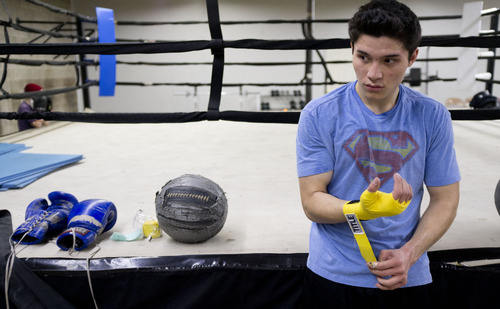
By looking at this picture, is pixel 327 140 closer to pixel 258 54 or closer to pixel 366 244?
pixel 366 244

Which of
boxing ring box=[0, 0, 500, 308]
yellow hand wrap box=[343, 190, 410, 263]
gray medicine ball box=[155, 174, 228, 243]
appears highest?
yellow hand wrap box=[343, 190, 410, 263]

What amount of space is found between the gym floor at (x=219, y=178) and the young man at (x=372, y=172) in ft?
1.43

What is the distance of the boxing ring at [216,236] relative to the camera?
1.36 metres

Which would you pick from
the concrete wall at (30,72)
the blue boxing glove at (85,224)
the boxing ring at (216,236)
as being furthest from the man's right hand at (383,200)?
the concrete wall at (30,72)

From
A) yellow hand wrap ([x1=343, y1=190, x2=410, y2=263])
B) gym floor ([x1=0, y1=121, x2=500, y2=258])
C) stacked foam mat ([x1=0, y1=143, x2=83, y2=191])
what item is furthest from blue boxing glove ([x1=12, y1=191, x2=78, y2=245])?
yellow hand wrap ([x1=343, y1=190, x2=410, y2=263])

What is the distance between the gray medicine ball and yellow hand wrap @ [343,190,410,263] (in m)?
0.65

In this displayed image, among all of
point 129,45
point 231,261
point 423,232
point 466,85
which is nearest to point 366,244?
point 423,232

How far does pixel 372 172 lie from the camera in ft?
3.26

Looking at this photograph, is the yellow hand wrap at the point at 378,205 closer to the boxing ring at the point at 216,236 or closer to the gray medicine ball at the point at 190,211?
the boxing ring at the point at 216,236

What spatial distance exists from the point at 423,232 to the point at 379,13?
514mm

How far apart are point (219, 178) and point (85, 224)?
3.04 feet

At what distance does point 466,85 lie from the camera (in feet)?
13.8

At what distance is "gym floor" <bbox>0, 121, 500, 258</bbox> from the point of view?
1.49 m

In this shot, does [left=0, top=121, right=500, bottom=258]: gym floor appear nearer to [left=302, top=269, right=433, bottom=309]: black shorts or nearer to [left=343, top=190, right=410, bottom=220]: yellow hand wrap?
[left=302, top=269, right=433, bottom=309]: black shorts
